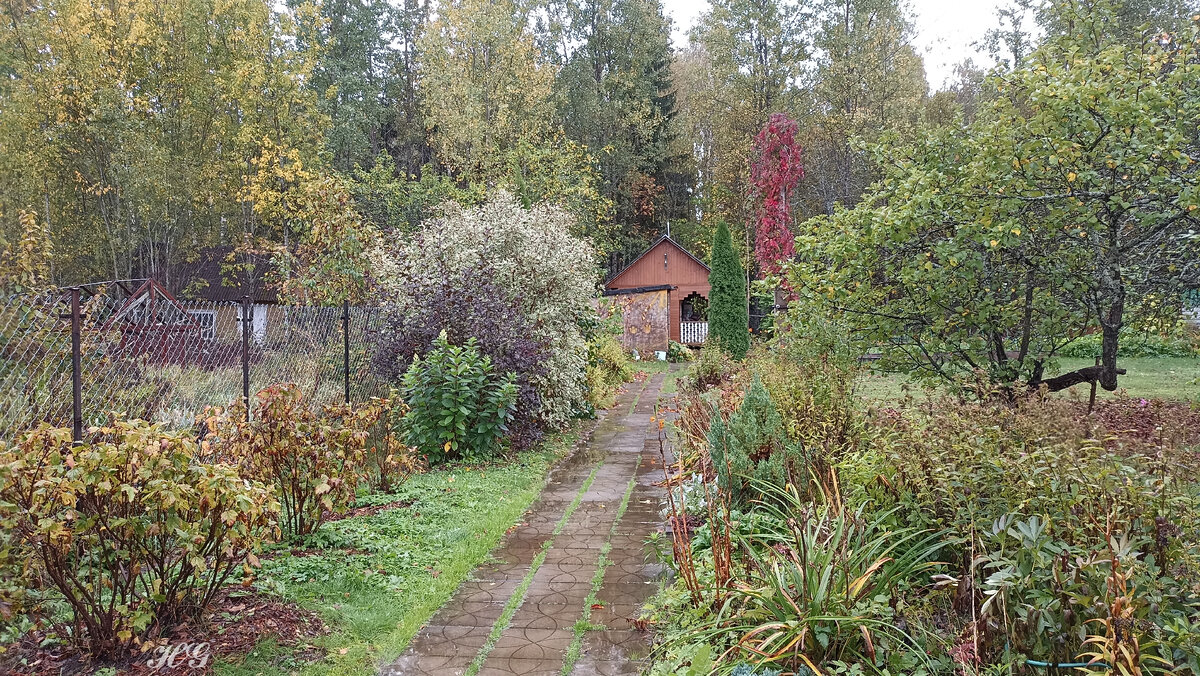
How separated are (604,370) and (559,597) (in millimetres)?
10747

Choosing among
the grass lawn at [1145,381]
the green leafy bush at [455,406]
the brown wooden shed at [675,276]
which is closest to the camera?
the green leafy bush at [455,406]

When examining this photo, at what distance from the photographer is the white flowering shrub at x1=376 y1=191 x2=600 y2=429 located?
8.69 m

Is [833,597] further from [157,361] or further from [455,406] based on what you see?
[157,361]

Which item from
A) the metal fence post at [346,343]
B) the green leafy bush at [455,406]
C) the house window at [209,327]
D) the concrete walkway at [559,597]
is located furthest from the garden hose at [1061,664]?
the metal fence post at [346,343]

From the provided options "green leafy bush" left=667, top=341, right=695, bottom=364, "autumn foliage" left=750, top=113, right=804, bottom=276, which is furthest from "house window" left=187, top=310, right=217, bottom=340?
"autumn foliage" left=750, top=113, right=804, bottom=276

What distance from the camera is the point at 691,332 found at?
25.2 meters

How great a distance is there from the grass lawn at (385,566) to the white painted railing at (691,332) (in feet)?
61.6

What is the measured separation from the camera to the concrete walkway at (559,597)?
338 cm

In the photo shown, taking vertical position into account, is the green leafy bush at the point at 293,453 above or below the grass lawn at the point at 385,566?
above

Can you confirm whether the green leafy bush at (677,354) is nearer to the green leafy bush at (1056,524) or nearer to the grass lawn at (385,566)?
the grass lawn at (385,566)

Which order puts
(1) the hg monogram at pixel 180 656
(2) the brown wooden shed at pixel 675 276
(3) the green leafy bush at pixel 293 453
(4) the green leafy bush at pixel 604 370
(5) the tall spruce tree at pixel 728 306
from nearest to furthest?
(1) the hg monogram at pixel 180 656, (3) the green leafy bush at pixel 293 453, (4) the green leafy bush at pixel 604 370, (5) the tall spruce tree at pixel 728 306, (2) the brown wooden shed at pixel 675 276

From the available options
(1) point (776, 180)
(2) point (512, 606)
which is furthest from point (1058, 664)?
(1) point (776, 180)

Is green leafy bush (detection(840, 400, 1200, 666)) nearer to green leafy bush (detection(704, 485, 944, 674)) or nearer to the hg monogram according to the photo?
green leafy bush (detection(704, 485, 944, 674))

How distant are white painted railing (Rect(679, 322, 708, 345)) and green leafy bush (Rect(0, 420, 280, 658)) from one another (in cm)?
2214
